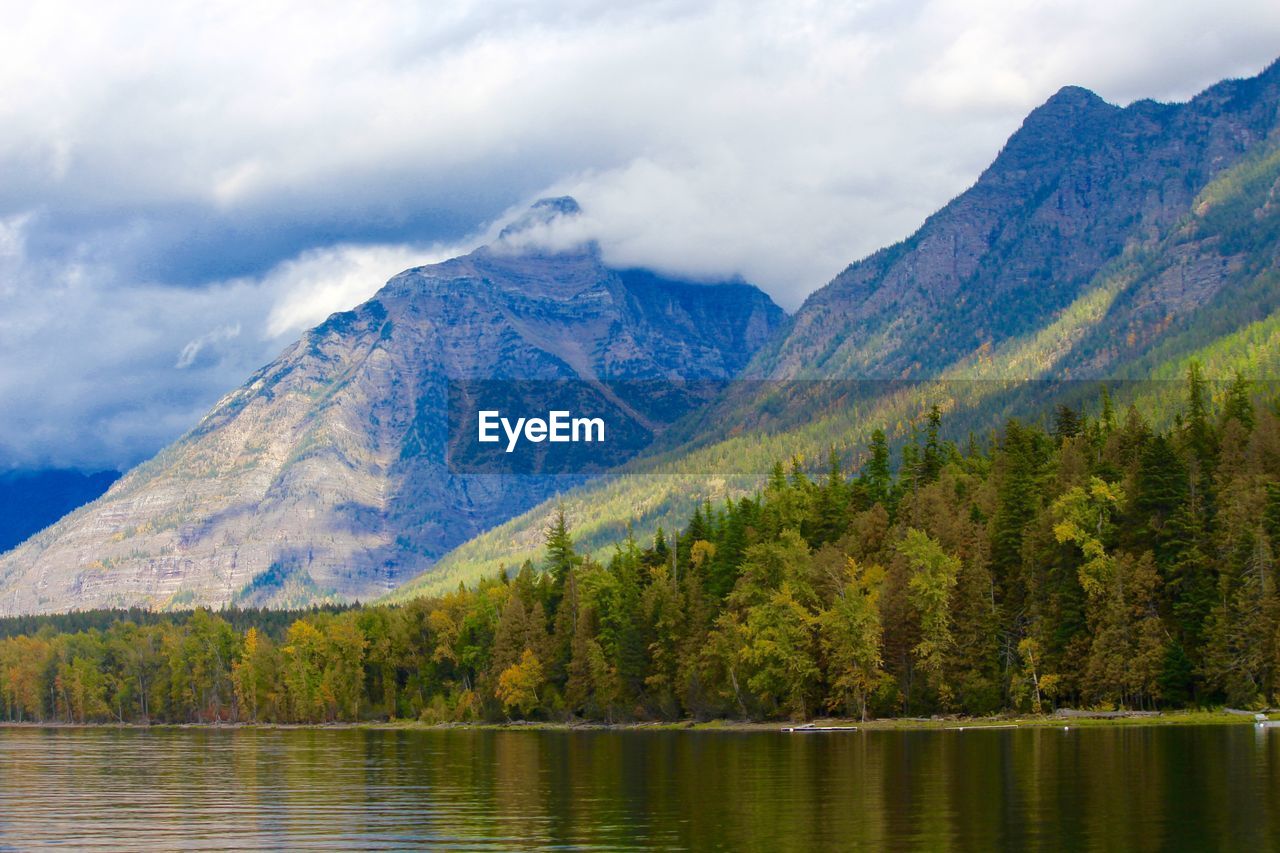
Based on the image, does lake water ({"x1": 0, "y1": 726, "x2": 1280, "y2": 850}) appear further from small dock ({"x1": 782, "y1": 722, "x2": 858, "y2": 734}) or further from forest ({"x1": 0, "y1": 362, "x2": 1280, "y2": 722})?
forest ({"x1": 0, "y1": 362, "x2": 1280, "y2": 722})

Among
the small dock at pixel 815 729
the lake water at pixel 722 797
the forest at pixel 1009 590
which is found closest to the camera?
the lake water at pixel 722 797

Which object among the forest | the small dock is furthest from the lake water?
the forest

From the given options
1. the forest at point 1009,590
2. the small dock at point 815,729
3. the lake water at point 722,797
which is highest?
the forest at point 1009,590

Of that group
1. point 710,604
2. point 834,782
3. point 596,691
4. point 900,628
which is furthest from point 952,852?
point 596,691

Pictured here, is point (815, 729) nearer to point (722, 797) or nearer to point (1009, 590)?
point (1009, 590)

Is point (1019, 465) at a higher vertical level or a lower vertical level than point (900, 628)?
higher

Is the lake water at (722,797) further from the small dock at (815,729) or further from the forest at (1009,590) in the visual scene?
the forest at (1009,590)

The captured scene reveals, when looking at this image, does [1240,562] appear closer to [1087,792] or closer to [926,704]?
[926,704]

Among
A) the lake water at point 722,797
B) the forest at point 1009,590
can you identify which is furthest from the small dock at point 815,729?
the lake water at point 722,797
